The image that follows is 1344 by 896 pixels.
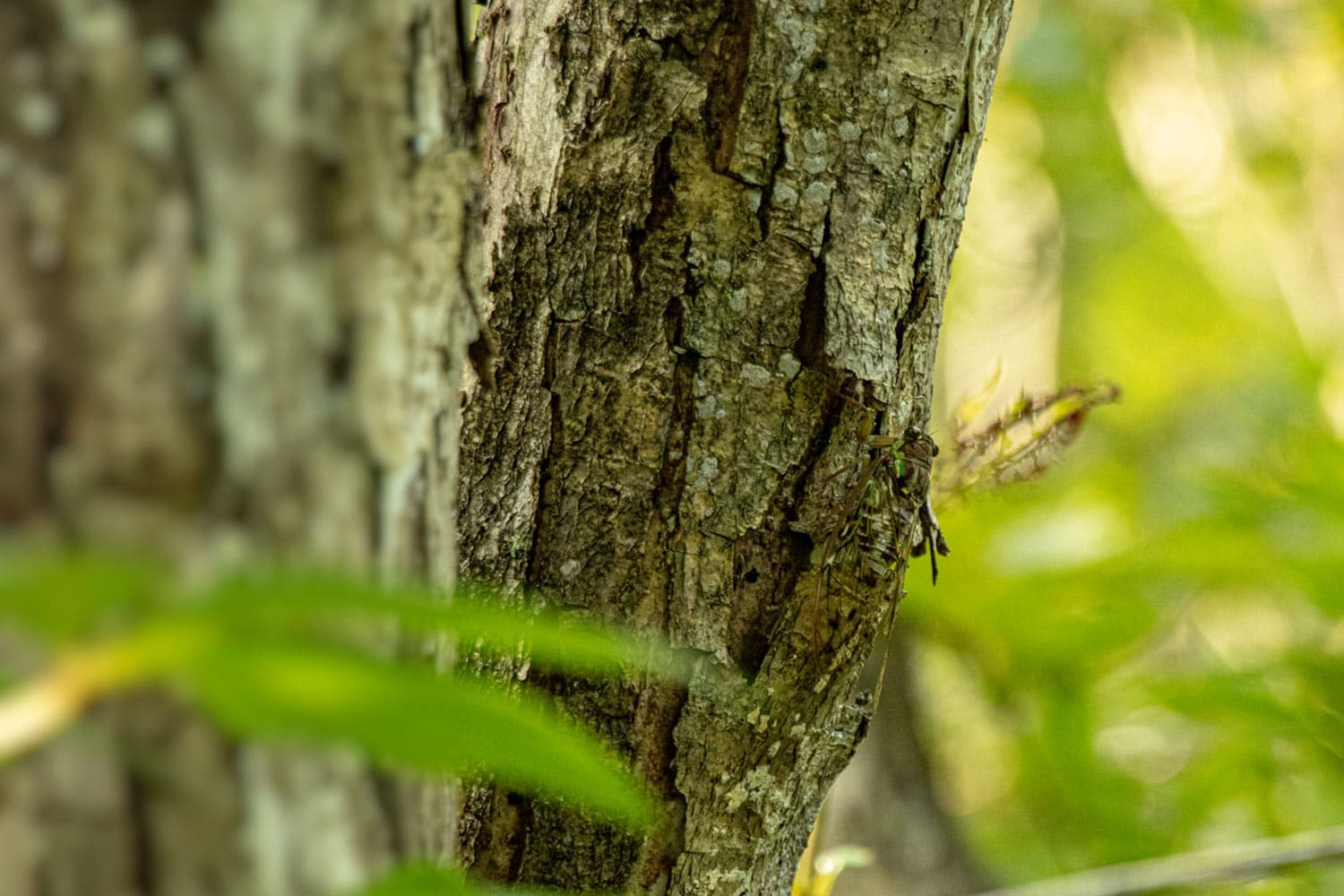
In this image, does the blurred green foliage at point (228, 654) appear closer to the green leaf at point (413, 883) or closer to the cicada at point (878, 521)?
the green leaf at point (413, 883)

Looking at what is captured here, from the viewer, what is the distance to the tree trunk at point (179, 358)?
1.32 feet

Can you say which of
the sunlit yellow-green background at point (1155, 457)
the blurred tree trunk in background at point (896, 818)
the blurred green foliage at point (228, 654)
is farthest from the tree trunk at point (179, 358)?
the blurred tree trunk in background at point (896, 818)

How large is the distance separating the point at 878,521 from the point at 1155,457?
16.7 ft

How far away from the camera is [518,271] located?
0.96m

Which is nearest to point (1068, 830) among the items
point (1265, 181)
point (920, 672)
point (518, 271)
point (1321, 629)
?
point (920, 672)

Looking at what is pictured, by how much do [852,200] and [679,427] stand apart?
23cm

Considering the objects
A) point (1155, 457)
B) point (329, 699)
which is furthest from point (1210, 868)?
point (1155, 457)

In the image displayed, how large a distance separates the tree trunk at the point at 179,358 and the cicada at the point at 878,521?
0.52 meters

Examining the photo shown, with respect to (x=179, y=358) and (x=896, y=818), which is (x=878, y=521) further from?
(x=896, y=818)

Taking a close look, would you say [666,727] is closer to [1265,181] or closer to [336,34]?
[336,34]

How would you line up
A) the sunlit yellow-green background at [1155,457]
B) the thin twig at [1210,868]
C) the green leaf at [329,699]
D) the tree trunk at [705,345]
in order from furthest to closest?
the sunlit yellow-green background at [1155,457]
the thin twig at [1210,868]
the tree trunk at [705,345]
the green leaf at [329,699]

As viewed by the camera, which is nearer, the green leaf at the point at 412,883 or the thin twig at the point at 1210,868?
the green leaf at the point at 412,883

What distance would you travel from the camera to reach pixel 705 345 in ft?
3.00

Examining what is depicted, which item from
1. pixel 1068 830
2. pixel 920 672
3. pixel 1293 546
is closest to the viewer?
pixel 1293 546
